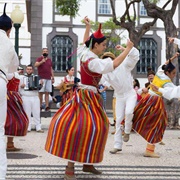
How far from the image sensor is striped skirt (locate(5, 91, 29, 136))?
9.20 metres

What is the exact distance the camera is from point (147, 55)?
32.0m

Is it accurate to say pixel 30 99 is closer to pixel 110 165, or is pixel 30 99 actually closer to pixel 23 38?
pixel 110 165

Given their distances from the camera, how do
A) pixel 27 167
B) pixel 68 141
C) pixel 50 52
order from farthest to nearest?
pixel 50 52 → pixel 27 167 → pixel 68 141

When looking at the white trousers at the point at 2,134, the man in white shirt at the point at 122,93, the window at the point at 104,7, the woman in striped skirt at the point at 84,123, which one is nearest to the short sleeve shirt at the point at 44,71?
the man in white shirt at the point at 122,93

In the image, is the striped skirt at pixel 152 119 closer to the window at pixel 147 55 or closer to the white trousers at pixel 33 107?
the white trousers at pixel 33 107

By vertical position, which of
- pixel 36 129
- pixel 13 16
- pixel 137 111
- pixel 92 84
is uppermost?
pixel 13 16

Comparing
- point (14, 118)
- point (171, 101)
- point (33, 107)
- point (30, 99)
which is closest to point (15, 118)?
point (14, 118)

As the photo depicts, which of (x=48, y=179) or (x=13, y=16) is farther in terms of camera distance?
(x=13, y=16)

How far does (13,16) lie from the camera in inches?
671

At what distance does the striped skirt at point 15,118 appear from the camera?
30.2 ft

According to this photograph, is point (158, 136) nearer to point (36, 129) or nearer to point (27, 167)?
point (27, 167)

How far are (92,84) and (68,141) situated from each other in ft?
2.50

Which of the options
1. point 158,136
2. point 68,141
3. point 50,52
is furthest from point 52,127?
point 50,52

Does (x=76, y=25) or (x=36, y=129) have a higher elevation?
(x=76, y=25)
